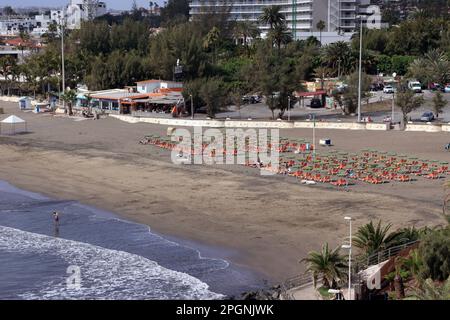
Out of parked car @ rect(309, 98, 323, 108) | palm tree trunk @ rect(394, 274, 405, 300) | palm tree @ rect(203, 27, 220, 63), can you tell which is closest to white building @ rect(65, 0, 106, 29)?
palm tree @ rect(203, 27, 220, 63)

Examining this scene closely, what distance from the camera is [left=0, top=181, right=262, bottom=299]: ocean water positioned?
2106cm

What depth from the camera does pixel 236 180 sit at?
1406 inches

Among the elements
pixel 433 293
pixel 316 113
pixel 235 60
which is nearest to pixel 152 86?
pixel 316 113

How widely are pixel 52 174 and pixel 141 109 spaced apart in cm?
2512

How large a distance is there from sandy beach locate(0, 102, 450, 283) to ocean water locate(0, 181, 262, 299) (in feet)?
3.56

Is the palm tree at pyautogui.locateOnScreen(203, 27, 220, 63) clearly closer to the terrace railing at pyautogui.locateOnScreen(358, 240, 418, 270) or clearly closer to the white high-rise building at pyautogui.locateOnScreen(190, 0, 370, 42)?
the white high-rise building at pyautogui.locateOnScreen(190, 0, 370, 42)

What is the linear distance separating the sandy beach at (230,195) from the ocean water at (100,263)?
1.08 meters

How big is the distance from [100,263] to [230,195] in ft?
32.2

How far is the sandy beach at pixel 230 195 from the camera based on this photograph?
84.9 ft

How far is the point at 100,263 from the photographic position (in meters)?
23.9

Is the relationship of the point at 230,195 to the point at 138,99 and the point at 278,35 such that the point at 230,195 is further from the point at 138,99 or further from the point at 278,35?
the point at 278,35

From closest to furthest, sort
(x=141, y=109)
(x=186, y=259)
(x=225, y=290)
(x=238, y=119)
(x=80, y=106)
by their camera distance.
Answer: (x=225, y=290) < (x=186, y=259) < (x=238, y=119) < (x=141, y=109) < (x=80, y=106)
